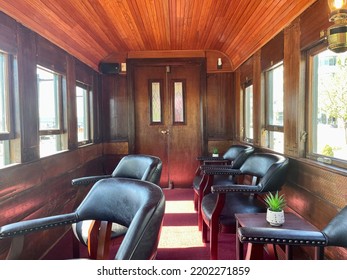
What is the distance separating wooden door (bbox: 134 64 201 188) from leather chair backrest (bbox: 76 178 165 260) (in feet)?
10.4

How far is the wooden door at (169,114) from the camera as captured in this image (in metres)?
4.55

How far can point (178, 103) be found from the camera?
4582 millimetres

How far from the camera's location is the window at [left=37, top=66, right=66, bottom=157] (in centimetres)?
259

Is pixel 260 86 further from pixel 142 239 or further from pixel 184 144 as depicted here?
pixel 142 239

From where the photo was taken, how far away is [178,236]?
275cm

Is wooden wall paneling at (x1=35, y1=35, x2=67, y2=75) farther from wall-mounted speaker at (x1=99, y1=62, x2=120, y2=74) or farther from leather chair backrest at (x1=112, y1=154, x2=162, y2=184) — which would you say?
wall-mounted speaker at (x1=99, y1=62, x2=120, y2=74)

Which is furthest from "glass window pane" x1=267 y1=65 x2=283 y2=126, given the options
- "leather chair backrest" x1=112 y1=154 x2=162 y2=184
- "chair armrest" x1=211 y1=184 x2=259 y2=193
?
"leather chair backrest" x1=112 y1=154 x2=162 y2=184

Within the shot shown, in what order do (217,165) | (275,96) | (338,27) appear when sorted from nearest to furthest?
1. (338,27)
2. (275,96)
3. (217,165)

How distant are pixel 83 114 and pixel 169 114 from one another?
1335 millimetres

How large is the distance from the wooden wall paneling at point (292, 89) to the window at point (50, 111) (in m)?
2.15

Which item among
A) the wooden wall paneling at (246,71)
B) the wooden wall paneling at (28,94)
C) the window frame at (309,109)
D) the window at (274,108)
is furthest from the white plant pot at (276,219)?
the wooden wall paneling at (246,71)

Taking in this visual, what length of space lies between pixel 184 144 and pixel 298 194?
8.43 ft

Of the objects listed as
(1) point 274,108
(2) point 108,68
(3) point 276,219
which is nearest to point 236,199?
(3) point 276,219

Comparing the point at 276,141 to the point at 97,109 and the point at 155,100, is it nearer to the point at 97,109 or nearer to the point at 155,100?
the point at 155,100
